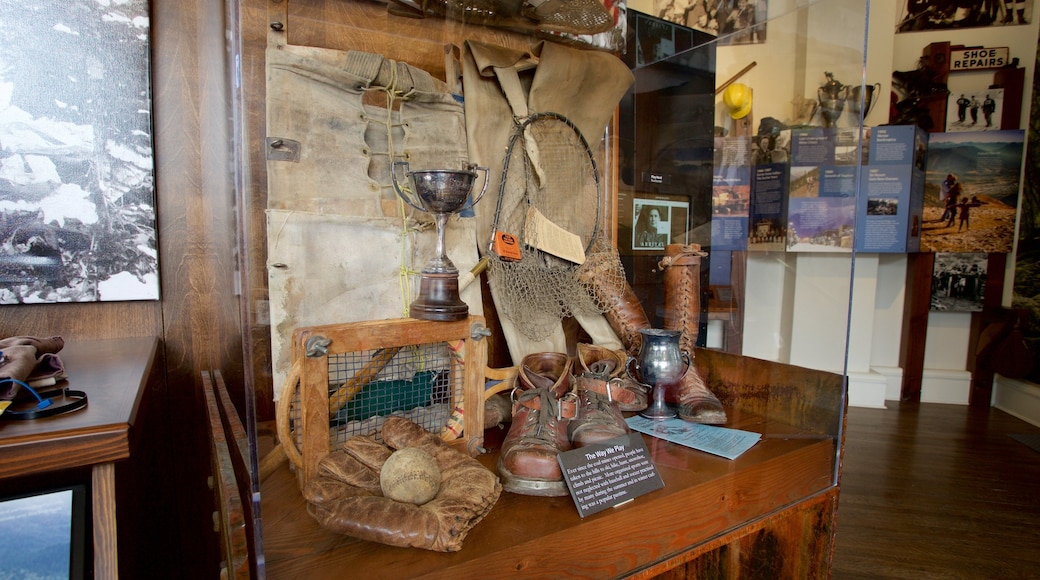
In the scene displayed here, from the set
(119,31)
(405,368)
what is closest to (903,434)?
(405,368)

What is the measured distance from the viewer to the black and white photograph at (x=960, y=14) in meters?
3.91

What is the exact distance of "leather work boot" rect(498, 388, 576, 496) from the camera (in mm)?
1074

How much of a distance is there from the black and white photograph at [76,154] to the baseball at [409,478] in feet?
3.08

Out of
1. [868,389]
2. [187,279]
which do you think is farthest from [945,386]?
[187,279]

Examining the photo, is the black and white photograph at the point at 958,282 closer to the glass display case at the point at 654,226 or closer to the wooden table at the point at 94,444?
the glass display case at the point at 654,226

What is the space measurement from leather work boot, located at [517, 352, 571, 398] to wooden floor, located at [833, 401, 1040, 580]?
145 centimetres

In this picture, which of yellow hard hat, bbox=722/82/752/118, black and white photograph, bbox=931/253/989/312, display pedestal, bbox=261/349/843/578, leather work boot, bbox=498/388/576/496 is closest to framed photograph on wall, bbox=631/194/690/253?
yellow hard hat, bbox=722/82/752/118

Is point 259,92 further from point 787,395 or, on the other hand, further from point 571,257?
point 787,395

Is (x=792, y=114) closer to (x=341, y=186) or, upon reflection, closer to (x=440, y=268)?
(x=440, y=268)

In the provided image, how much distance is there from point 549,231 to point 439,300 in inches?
24.3

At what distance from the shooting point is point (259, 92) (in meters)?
1.35

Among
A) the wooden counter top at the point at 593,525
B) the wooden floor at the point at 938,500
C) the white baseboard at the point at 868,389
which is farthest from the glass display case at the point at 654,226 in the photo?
the white baseboard at the point at 868,389

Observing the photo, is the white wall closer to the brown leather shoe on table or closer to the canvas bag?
the brown leather shoe on table

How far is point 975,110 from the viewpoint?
4.02 metres
